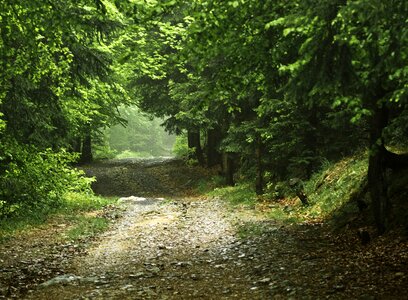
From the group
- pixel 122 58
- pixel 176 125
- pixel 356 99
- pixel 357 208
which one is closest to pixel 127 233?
pixel 357 208

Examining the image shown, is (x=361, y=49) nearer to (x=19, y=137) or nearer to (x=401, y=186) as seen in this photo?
(x=401, y=186)

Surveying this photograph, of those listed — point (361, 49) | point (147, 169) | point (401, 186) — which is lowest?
point (147, 169)

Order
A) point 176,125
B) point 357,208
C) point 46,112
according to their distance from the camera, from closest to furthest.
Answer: point 357,208 < point 46,112 < point 176,125

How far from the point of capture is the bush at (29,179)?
44.3 ft

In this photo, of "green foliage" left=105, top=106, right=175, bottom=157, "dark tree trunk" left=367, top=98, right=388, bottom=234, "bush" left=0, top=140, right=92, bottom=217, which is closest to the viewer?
"dark tree trunk" left=367, top=98, right=388, bottom=234

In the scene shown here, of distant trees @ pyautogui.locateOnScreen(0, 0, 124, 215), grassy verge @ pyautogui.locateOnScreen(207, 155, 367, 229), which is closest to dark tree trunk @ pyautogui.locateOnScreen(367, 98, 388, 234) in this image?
grassy verge @ pyautogui.locateOnScreen(207, 155, 367, 229)

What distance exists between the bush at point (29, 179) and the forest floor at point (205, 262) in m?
1.48

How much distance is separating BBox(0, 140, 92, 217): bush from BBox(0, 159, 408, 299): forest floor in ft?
4.86

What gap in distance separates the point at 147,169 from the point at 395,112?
24.1 metres

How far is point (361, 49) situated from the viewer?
5.02 m

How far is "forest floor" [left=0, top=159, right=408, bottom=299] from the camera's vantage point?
269 inches

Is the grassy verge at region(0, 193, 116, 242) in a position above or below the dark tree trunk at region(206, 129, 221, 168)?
below

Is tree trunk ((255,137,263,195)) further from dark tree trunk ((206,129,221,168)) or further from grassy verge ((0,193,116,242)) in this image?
dark tree trunk ((206,129,221,168))

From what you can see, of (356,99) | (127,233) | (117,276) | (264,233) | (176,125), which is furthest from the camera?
(176,125)
